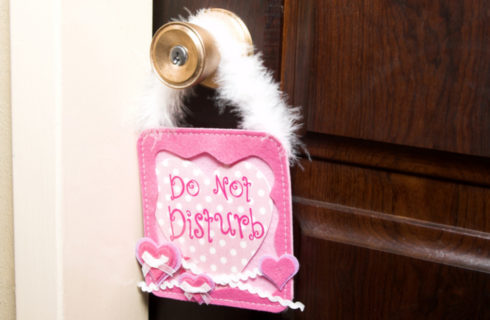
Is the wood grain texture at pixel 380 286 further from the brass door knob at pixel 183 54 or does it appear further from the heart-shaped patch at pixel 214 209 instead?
the brass door knob at pixel 183 54

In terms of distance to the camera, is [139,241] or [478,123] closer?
[478,123]

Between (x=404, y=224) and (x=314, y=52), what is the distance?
7.4 inches

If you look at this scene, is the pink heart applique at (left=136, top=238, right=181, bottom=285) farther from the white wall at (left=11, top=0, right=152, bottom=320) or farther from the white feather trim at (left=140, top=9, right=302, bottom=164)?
the white feather trim at (left=140, top=9, right=302, bottom=164)

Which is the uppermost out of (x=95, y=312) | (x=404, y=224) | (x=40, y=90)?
(x=40, y=90)

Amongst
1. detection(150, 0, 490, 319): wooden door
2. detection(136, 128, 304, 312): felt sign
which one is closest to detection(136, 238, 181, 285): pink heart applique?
detection(136, 128, 304, 312): felt sign

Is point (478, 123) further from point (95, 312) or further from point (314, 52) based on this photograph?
point (95, 312)

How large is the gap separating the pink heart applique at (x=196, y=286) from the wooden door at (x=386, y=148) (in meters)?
0.09

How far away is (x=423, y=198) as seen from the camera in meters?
0.46

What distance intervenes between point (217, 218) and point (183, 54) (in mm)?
166

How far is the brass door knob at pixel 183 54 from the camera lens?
442mm

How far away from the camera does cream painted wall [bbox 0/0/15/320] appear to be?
480 millimetres

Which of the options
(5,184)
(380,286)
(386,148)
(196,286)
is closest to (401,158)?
(386,148)

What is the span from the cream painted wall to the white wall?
23 millimetres

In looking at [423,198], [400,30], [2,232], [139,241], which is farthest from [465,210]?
[2,232]
